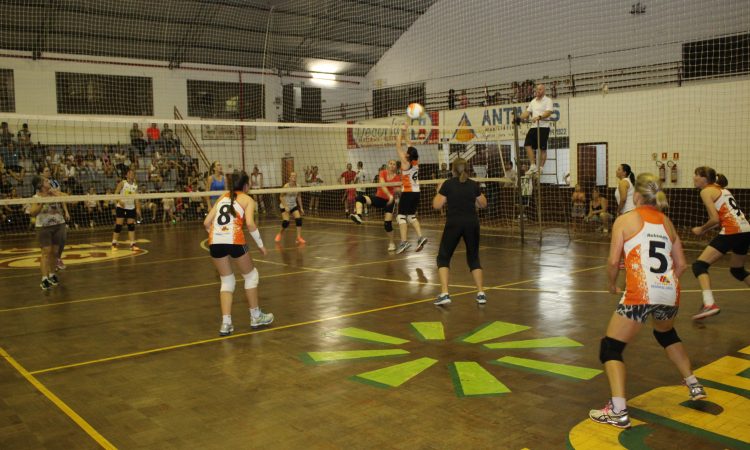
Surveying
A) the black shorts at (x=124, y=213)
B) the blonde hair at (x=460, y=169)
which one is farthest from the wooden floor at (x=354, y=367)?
the black shorts at (x=124, y=213)

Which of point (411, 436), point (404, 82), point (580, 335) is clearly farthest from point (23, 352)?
point (404, 82)

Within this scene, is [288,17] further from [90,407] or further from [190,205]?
[90,407]

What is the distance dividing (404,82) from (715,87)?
53.3ft

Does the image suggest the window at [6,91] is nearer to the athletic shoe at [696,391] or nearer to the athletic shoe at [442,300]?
the athletic shoe at [442,300]

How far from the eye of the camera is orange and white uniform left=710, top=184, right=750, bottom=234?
7465 millimetres

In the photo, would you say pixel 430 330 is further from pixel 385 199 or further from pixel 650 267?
pixel 385 199

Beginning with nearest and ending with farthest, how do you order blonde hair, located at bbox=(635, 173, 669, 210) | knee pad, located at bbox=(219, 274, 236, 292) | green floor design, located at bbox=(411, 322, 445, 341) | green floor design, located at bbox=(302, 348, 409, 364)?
blonde hair, located at bbox=(635, 173, 669, 210) < green floor design, located at bbox=(302, 348, 409, 364) < green floor design, located at bbox=(411, 322, 445, 341) < knee pad, located at bbox=(219, 274, 236, 292)

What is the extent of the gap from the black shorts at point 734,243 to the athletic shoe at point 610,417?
4.06 meters

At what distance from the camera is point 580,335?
6820 millimetres

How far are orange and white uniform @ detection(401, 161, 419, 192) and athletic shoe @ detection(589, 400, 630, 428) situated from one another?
8.98 meters

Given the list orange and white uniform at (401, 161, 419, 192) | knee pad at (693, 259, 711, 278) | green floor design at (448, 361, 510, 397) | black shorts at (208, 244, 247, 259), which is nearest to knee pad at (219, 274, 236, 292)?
black shorts at (208, 244, 247, 259)

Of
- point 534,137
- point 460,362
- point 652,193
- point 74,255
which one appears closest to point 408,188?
point 534,137

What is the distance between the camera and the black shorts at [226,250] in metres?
7.02

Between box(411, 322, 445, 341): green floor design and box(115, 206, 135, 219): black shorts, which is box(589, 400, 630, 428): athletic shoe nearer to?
box(411, 322, 445, 341): green floor design
